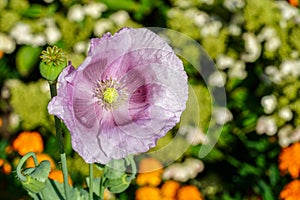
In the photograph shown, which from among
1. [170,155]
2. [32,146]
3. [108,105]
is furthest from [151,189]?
[108,105]

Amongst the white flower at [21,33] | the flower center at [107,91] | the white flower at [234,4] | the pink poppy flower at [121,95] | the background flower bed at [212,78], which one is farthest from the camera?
the white flower at [234,4]

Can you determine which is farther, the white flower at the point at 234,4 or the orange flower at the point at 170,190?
the white flower at the point at 234,4

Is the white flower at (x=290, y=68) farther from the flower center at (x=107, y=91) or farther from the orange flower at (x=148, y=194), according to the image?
the flower center at (x=107, y=91)

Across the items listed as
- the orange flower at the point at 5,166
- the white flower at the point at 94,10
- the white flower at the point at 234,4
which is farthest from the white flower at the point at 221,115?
the orange flower at the point at 5,166

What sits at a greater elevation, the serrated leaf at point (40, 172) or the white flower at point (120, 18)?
the serrated leaf at point (40, 172)

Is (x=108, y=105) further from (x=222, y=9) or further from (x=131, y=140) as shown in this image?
(x=222, y=9)

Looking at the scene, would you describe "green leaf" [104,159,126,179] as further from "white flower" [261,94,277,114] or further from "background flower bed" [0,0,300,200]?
"white flower" [261,94,277,114]

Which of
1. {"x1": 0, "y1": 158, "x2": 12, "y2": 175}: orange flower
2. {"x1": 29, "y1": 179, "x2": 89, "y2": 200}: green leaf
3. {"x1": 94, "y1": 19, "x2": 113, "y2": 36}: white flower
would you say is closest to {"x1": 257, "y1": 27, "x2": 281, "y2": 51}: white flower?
{"x1": 94, "y1": 19, "x2": 113, "y2": 36}: white flower
